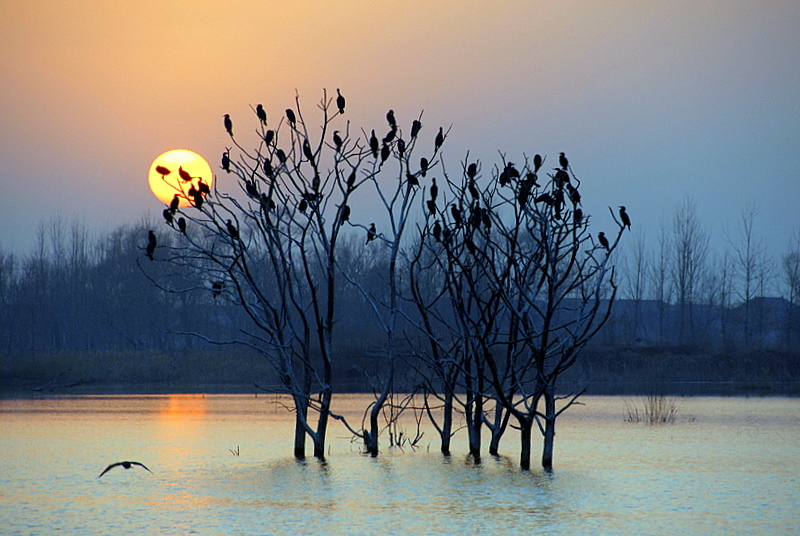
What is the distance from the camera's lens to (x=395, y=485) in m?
8.70

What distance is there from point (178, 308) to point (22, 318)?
339 inches

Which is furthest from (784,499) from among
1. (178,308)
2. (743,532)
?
(178,308)

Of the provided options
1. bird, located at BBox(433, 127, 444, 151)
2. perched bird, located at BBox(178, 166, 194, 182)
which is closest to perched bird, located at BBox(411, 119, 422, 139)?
bird, located at BBox(433, 127, 444, 151)

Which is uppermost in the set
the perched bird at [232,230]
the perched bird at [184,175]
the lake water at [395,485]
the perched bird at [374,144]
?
the perched bird at [374,144]

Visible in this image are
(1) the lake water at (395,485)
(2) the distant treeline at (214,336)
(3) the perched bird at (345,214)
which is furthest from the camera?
(2) the distant treeline at (214,336)

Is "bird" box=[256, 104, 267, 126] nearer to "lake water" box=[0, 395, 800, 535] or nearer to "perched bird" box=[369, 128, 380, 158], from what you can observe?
"perched bird" box=[369, 128, 380, 158]

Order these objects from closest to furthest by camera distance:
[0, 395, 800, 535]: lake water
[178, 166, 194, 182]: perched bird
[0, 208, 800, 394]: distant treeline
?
[0, 395, 800, 535]: lake water, [178, 166, 194, 182]: perched bird, [0, 208, 800, 394]: distant treeline

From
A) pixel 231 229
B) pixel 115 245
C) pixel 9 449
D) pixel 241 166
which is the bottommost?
pixel 9 449

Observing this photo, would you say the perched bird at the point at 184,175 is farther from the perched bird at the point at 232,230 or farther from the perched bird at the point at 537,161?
the perched bird at the point at 537,161

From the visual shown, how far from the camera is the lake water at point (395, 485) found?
6.90m

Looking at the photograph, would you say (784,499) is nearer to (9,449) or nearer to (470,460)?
(470,460)

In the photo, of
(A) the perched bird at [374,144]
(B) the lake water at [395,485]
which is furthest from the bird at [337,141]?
(B) the lake water at [395,485]

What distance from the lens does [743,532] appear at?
662 cm

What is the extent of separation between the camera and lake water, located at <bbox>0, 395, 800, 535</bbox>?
6898mm
